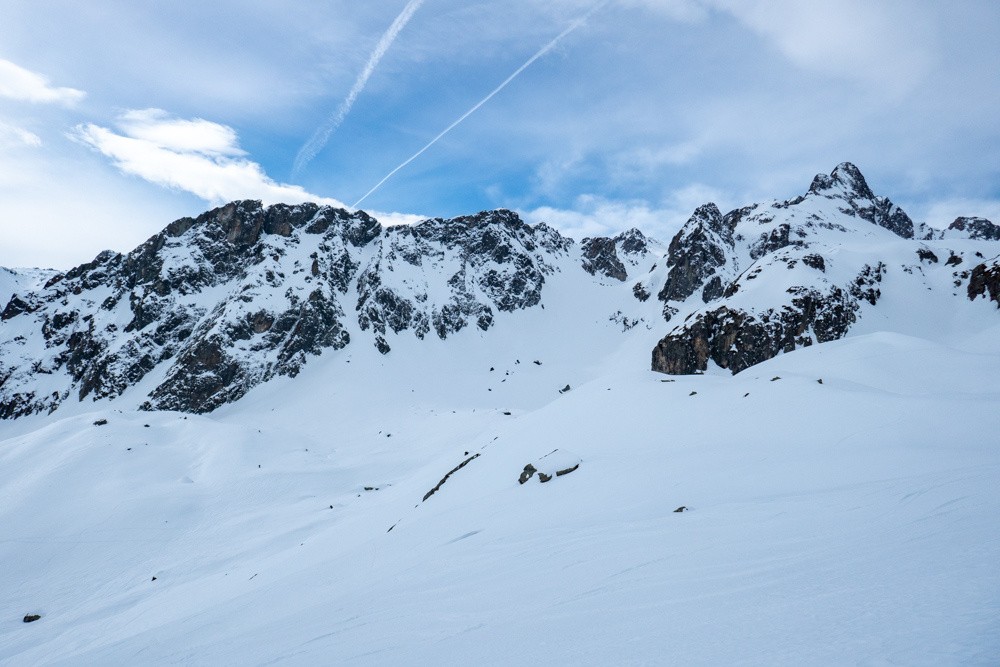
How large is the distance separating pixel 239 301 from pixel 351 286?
2105 centimetres

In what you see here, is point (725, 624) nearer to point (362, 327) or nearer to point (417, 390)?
point (417, 390)

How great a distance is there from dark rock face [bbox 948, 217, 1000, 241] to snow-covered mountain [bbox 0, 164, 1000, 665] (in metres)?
98.5

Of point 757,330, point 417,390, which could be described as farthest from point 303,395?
point 757,330

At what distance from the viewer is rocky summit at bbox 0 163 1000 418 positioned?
58062 mm

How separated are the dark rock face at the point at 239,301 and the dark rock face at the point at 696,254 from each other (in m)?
31.0

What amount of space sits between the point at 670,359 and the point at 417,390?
131 feet

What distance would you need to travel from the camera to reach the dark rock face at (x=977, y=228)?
396 feet

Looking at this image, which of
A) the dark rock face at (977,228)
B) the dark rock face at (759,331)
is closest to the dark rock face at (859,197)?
the dark rock face at (977,228)

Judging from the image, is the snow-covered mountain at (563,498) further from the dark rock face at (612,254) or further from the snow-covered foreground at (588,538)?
the dark rock face at (612,254)

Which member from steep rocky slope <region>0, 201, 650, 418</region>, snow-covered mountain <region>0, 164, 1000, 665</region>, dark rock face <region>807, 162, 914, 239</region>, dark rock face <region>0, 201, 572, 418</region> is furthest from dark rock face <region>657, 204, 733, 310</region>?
dark rock face <region>807, 162, 914, 239</region>

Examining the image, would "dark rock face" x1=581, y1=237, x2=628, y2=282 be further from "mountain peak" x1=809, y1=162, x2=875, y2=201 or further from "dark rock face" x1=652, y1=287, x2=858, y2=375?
"dark rock face" x1=652, y1=287, x2=858, y2=375

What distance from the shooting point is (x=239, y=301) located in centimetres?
8138

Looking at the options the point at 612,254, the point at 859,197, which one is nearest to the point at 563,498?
the point at 612,254

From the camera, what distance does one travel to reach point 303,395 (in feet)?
232
